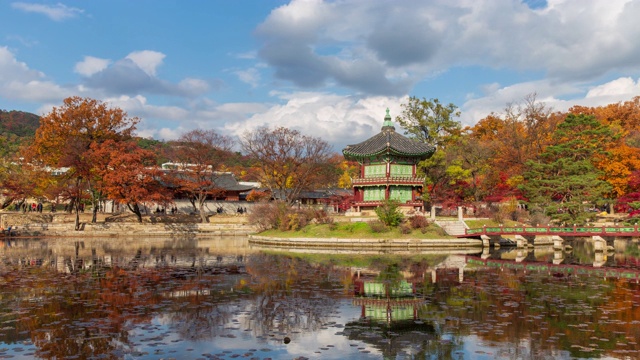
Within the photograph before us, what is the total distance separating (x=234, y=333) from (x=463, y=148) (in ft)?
160

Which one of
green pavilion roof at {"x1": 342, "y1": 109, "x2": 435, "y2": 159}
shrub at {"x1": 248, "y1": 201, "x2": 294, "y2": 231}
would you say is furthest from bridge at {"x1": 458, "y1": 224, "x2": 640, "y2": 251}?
shrub at {"x1": 248, "y1": 201, "x2": 294, "y2": 231}

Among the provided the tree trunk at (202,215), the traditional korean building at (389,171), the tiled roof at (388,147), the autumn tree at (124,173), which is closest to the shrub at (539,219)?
the traditional korean building at (389,171)

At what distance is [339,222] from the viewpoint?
46281 mm

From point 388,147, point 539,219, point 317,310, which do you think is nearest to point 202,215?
point 388,147

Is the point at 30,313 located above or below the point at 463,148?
below

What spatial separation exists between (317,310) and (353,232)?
26.2m

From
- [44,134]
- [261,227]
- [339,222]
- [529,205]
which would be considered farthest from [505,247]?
[44,134]

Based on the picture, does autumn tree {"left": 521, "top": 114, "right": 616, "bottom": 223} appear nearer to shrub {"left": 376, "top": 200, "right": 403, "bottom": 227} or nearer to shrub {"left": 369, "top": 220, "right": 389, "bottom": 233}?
shrub {"left": 376, "top": 200, "right": 403, "bottom": 227}

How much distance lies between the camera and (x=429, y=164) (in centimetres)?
5681

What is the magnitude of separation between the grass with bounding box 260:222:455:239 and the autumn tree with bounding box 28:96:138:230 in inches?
912

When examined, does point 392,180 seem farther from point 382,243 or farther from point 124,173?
point 124,173

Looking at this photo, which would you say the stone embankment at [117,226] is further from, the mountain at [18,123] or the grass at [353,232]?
the mountain at [18,123]

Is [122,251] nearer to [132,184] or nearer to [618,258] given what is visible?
[132,184]

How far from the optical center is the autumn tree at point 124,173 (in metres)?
53.0
